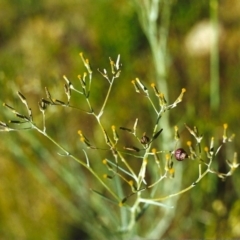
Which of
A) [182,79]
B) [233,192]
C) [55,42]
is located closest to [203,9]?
[182,79]

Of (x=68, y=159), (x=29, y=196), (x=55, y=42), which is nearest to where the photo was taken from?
(x=68, y=159)

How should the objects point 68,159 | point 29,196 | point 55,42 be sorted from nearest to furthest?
1. point 68,159
2. point 29,196
3. point 55,42

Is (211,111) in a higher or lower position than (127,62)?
lower

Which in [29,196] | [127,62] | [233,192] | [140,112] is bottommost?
[233,192]

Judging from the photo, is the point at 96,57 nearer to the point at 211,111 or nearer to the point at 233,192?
the point at 211,111

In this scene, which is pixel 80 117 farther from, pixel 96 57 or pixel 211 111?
pixel 211 111

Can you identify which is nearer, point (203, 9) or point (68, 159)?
point (68, 159)
